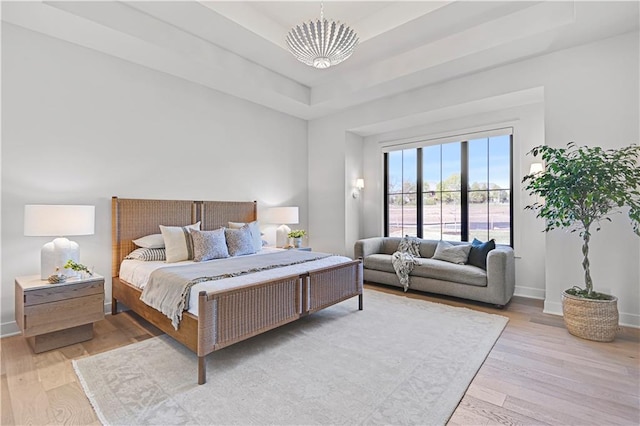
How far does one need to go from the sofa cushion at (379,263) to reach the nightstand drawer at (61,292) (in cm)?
342

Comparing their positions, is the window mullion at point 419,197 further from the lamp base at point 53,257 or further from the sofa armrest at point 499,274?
the lamp base at point 53,257

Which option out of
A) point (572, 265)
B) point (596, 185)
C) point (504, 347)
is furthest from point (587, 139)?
point (504, 347)

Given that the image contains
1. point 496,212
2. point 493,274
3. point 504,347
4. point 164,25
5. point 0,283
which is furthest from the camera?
point 496,212

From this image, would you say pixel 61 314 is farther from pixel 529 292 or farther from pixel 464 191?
pixel 529 292

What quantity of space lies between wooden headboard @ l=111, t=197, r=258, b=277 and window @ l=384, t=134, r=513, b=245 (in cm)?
294

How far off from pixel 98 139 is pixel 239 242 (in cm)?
192

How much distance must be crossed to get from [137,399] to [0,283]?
212cm

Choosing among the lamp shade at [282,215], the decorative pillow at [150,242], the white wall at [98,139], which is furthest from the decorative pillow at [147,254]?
the lamp shade at [282,215]

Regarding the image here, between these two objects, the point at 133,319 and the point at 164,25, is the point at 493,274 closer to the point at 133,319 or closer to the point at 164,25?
the point at 133,319

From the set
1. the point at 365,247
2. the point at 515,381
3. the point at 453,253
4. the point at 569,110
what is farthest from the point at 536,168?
the point at 515,381

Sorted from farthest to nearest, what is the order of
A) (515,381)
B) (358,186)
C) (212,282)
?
1. (358,186)
2. (212,282)
3. (515,381)

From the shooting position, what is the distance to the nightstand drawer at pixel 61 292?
2.49 meters

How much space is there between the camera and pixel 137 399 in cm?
191

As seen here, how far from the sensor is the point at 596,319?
2744mm
